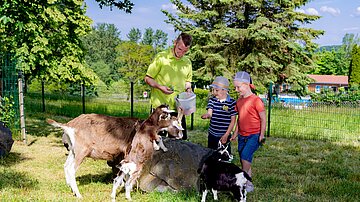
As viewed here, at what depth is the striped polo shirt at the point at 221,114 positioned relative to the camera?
554 centimetres

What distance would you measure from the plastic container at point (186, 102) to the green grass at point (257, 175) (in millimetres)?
1178

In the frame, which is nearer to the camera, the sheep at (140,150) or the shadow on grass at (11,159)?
the sheep at (140,150)

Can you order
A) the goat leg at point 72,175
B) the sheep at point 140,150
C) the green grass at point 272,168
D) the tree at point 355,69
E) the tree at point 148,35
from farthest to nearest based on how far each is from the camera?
the tree at point 148,35
the tree at point 355,69
the green grass at point 272,168
the goat leg at point 72,175
the sheep at point 140,150

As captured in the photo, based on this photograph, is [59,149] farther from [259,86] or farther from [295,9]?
[295,9]

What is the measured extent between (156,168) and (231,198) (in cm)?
115

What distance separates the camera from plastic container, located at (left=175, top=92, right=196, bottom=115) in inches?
201

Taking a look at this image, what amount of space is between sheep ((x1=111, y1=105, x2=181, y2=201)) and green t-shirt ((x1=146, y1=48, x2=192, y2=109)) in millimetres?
568

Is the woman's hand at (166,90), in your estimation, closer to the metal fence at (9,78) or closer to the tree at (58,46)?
the metal fence at (9,78)

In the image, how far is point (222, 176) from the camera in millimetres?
4746

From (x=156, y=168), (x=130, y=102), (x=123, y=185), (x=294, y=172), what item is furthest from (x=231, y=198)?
(x=130, y=102)

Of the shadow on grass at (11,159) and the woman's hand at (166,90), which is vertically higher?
the woman's hand at (166,90)

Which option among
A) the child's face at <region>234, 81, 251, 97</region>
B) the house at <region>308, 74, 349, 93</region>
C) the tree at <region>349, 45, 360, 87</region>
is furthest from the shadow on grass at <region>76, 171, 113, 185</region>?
the house at <region>308, 74, 349, 93</region>

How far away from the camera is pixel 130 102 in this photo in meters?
13.8

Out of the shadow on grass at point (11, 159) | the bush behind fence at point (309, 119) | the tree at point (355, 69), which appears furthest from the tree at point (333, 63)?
the shadow on grass at point (11, 159)
